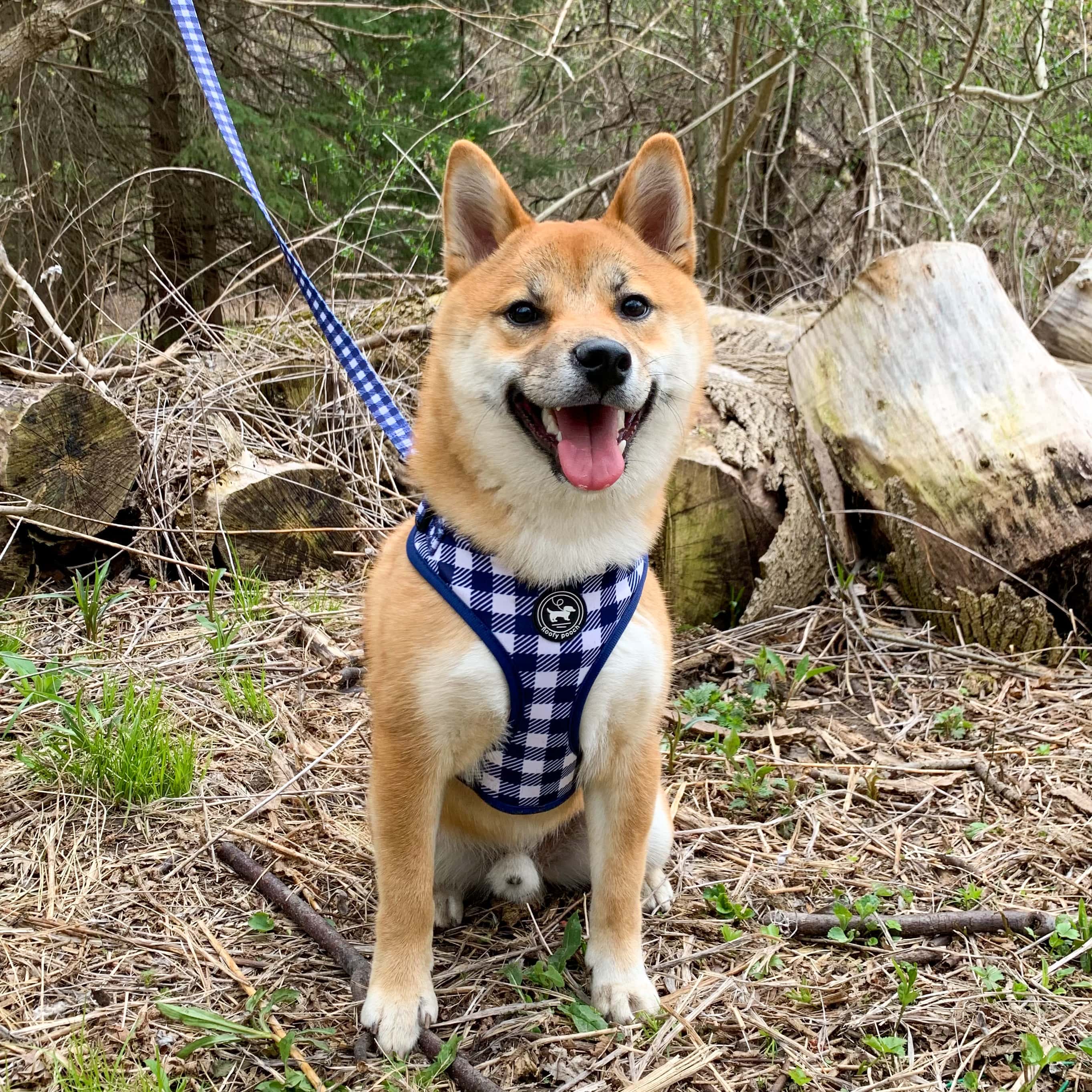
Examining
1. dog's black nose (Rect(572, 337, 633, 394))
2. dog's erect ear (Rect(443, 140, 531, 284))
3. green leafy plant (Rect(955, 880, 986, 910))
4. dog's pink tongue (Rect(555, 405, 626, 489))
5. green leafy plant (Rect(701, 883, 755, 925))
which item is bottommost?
green leafy plant (Rect(701, 883, 755, 925))

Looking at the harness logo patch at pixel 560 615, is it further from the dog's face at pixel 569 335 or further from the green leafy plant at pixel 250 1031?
the green leafy plant at pixel 250 1031

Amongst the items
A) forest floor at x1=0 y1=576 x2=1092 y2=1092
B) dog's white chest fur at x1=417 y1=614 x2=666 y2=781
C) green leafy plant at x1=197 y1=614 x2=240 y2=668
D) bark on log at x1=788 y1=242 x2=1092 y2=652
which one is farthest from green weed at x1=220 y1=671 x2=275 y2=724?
bark on log at x1=788 y1=242 x2=1092 y2=652

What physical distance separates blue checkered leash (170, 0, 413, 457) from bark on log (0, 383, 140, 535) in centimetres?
139

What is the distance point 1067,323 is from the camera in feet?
17.5

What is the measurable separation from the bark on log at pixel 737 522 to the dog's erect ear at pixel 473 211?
1.57m

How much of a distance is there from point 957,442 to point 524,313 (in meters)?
2.31

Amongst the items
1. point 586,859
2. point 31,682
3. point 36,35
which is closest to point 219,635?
point 31,682

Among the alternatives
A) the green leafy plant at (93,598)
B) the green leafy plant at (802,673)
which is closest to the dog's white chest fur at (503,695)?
the green leafy plant at (802,673)

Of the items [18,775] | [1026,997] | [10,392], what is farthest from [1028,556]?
[10,392]

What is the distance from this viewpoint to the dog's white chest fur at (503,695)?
199 centimetres

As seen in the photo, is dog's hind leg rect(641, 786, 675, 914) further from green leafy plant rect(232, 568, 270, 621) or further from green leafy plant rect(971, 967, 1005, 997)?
green leafy plant rect(232, 568, 270, 621)

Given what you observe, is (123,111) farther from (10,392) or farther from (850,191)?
(850,191)

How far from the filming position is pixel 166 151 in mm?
7211

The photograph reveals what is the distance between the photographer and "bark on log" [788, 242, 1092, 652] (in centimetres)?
364
